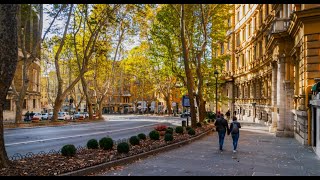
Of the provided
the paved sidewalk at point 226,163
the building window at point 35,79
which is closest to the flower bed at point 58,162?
the paved sidewalk at point 226,163

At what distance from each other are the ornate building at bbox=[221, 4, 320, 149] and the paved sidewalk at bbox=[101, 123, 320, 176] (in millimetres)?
3023

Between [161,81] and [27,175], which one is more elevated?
[161,81]

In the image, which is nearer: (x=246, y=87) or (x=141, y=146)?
(x=141, y=146)

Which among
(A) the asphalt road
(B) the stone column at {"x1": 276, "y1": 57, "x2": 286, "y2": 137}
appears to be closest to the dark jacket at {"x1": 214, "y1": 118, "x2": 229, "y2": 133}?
(A) the asphalt road

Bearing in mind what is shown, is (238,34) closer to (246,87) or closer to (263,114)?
(246,87)

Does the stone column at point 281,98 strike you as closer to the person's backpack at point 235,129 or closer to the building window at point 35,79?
the person's backpack at point 235,129

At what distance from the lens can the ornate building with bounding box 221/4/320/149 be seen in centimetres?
1998

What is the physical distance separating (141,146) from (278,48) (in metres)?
13.6

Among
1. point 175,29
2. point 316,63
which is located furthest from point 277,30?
point 175,29

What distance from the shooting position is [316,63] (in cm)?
2003

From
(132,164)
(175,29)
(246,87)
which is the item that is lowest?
(132,164)

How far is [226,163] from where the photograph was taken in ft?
46.1

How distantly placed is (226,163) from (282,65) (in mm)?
14426
